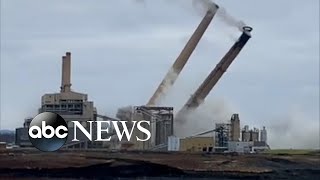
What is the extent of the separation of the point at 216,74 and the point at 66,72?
15384mm

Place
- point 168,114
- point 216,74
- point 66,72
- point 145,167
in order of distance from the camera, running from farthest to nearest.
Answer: point 216,74 < point 66,72 < point 168,114 < point 145,167

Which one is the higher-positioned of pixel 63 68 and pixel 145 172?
pixel 63 68

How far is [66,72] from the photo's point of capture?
7906 centimetres

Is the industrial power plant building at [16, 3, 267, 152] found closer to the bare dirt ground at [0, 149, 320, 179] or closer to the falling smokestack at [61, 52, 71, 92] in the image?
the falling smokestack at [61, 52, 71, 92]

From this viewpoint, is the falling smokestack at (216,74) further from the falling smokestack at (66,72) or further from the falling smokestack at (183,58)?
the falling smokestack at (66,72)

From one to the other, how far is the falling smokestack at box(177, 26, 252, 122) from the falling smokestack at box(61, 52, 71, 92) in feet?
40.5

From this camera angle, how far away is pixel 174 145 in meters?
71.1

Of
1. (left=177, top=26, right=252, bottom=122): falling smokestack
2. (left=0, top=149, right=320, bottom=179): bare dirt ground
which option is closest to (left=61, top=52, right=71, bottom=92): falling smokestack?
(left=177, top=26, right=252, bottom=122): falling smokestack

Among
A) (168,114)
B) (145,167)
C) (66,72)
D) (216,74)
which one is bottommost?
(145,167)

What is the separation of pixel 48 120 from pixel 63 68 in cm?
5714

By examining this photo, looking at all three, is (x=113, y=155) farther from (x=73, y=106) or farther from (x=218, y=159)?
(x=73, y=106)

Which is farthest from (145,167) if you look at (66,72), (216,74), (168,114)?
(216,74)

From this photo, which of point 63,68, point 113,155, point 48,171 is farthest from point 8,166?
point 63,68

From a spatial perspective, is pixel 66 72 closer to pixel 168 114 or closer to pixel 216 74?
pixel 168 114
